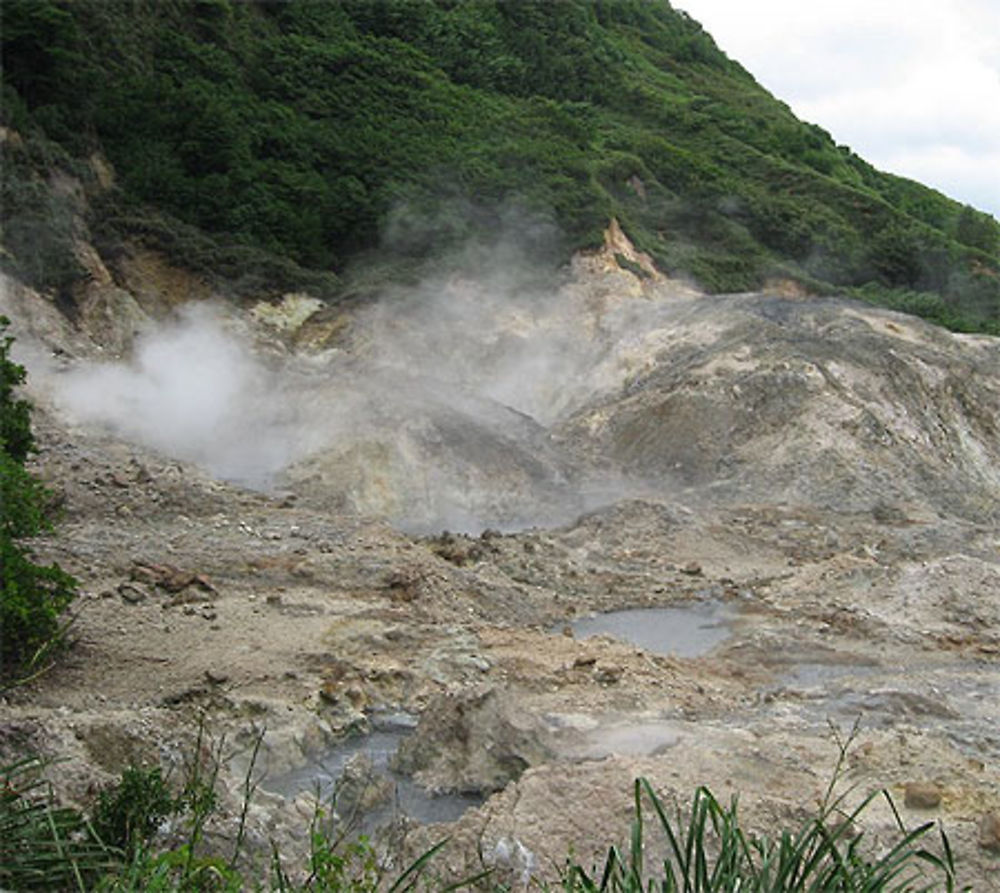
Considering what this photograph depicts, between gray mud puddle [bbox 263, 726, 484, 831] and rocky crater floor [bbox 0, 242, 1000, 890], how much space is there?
4 centimetres

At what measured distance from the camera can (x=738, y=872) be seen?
A: 395 cm

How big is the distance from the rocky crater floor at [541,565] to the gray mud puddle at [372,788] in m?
0.04

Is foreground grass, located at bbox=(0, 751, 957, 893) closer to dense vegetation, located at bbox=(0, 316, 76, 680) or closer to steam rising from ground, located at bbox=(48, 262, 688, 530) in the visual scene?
dense vegetation, located at bbox=(0, 316, 76, 680)

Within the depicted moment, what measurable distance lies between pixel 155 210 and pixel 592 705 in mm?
22748

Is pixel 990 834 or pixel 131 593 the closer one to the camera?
pixel 990 834

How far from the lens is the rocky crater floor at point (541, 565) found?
9734mm

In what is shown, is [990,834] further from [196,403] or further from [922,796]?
[196,403]

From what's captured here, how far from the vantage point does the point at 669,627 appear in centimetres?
1661

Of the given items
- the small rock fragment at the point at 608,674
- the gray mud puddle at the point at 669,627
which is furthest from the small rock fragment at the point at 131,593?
the gray mud puddle at the point at 669,627

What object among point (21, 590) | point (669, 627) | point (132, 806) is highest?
point (669, 627)

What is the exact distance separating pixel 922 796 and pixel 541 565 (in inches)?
382

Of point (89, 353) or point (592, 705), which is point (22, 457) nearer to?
point (592, 705)

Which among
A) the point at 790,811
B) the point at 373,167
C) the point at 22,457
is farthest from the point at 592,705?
the point at 373,167

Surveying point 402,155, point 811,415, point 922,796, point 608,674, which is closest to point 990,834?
point 922,796
